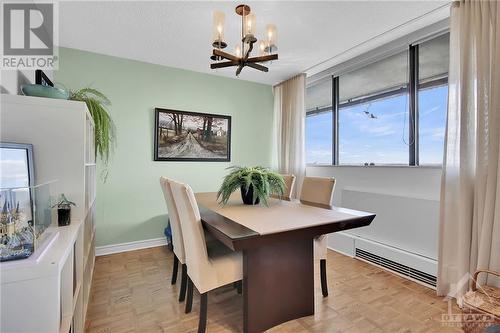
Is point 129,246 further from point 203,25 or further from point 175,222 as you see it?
point 203,25

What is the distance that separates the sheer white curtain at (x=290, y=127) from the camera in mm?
3682

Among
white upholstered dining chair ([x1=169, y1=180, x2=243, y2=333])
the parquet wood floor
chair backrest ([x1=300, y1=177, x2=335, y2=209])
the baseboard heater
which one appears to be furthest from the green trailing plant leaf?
the baseboard heater

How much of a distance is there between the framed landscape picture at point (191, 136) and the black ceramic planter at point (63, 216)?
199 cm

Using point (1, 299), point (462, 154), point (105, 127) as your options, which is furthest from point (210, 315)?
point (462, 154)

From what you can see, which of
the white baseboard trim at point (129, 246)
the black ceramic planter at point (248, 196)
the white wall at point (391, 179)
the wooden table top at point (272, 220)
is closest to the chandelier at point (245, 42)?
the black ceramic planter at point (248, 196)

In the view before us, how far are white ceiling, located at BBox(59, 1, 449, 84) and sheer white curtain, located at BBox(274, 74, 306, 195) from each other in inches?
25.9

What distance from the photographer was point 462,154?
1933 mm

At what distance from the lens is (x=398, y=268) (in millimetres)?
2461

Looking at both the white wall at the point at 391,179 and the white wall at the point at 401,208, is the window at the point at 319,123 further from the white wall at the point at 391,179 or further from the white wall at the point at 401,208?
the white wall at the point at 401,208

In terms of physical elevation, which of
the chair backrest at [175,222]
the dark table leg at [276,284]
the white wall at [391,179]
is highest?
the white wall at [391,179]

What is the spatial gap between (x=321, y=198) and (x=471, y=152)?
1.21m

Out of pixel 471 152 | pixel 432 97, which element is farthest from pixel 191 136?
pixel 471 152

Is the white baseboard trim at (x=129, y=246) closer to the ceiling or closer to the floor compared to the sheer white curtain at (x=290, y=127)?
closer to the floor

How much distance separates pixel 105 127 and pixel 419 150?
11.0 feet
